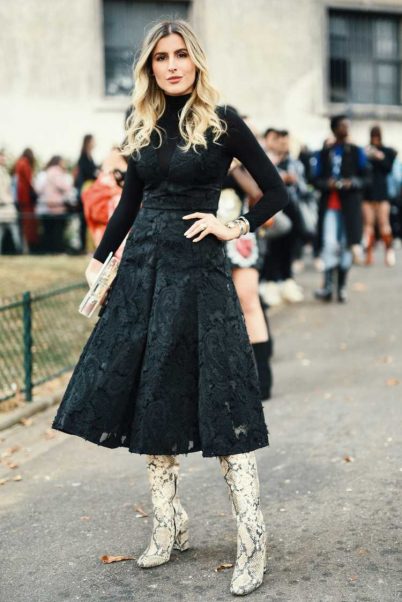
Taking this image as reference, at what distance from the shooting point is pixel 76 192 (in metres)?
17.2

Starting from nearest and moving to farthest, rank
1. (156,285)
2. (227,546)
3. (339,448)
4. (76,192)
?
(156,285)
(227,546)
(339,448)
(76,192)

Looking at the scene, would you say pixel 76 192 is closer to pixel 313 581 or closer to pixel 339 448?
pixel 339 448

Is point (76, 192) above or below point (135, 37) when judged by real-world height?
below

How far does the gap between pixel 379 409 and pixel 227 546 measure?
2.81 m

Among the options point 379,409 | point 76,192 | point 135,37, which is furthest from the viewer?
point 135,37

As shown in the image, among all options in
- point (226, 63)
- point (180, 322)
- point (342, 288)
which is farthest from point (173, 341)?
point (226, 63)

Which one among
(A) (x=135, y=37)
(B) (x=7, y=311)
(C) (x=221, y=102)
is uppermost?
(A) (x=135, y=37)

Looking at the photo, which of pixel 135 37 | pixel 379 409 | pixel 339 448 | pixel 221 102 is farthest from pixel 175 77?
pixel 135 37

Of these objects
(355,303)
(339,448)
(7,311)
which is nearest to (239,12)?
(355,303)

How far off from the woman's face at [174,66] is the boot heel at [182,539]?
1.79 m

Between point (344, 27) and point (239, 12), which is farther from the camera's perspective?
point (344, 27)

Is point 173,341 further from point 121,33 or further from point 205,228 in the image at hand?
point 121,33

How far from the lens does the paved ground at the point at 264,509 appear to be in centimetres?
427

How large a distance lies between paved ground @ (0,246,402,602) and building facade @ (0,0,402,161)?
13.8 meters
